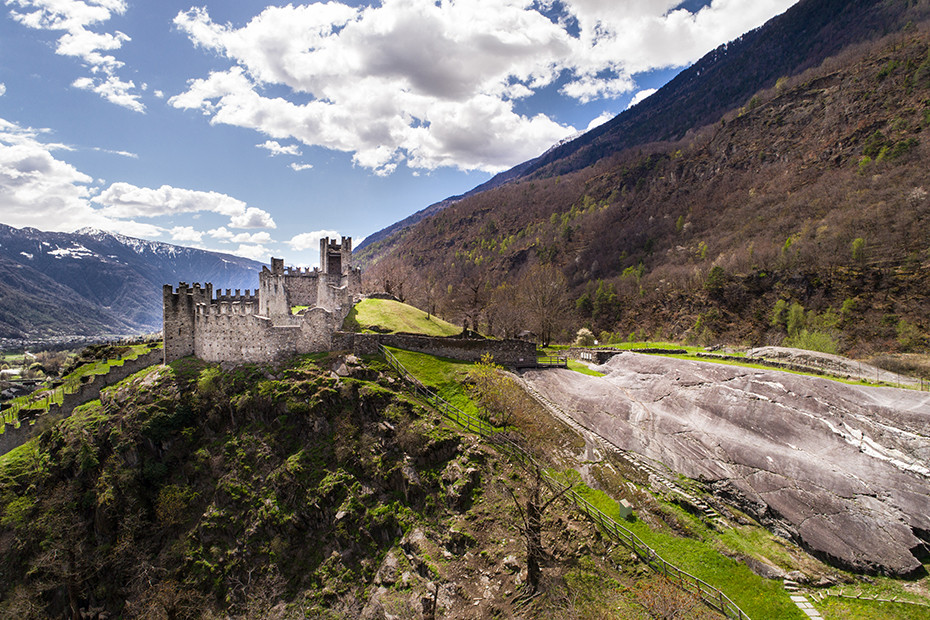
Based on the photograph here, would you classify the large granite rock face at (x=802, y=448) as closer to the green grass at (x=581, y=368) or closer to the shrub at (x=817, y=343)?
the green grass at (x=581, y=368)

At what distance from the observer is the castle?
1565 inches

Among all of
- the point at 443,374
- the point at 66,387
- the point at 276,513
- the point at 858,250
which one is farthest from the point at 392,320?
the point at 858,250

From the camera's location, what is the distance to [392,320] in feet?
148

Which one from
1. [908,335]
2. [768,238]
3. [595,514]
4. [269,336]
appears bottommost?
[595,514]

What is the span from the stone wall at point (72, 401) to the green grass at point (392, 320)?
81.2 feet

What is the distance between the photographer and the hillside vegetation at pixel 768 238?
219ft

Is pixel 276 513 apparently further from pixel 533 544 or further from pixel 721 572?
pixel 721 572

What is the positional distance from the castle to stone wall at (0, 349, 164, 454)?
6.65 meters

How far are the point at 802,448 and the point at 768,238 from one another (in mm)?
95327

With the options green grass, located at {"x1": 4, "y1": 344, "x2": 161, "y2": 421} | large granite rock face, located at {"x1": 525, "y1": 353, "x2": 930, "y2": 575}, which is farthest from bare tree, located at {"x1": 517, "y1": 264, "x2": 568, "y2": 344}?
green grass, located at {"x1": 4, "y1": 344, "x2": 161, "y2": 421}

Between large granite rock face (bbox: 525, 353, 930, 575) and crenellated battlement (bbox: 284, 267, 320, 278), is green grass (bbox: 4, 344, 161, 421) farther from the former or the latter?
large granite rock face (bbox: 525, 353, 930, 575)

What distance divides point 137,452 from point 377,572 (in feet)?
83.4

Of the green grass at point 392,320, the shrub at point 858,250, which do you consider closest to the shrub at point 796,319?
the shrub at point 858,250

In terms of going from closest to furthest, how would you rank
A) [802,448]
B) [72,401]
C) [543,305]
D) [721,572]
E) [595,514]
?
[721,572]
[595,514]
[802,448]
[72,401]
[543,305]
